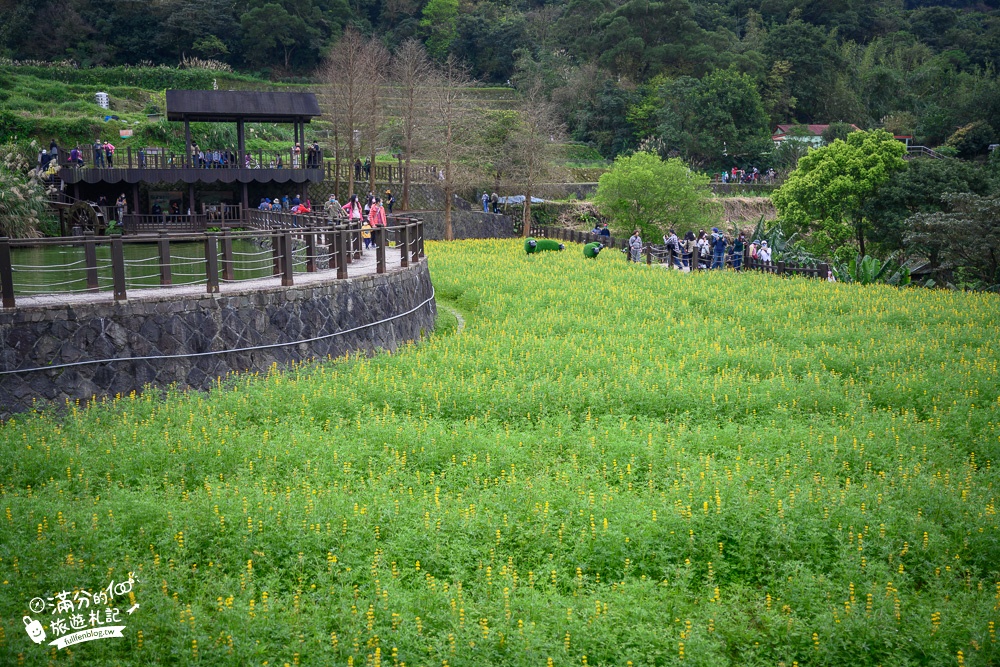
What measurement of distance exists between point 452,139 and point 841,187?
20375 millimetres

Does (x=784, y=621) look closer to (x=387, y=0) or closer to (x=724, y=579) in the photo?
(x=724, y=579)

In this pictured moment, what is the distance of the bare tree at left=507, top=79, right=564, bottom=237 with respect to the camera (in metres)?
48.5

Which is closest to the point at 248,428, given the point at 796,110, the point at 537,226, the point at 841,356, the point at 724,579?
the point at 724,579

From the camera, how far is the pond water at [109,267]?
50.8ft

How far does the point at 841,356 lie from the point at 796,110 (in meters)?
64.8

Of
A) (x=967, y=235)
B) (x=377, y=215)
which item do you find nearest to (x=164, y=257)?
(x=377, y=215)

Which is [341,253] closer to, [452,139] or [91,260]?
[91,260]

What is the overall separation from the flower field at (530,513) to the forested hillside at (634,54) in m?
49.9

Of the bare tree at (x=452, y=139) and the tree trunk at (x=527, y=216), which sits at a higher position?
the bare tree at (x=452, y=139)

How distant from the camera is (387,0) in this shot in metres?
79.4

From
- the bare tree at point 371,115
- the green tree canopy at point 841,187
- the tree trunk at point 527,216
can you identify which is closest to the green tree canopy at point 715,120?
the tree trunk at point 527,216

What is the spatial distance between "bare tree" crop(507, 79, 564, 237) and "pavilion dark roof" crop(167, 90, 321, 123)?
1470 cm

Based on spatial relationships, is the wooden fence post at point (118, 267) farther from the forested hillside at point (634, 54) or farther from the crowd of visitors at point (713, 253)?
the forested hillside at point (634, 54)

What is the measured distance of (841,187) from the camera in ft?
126
